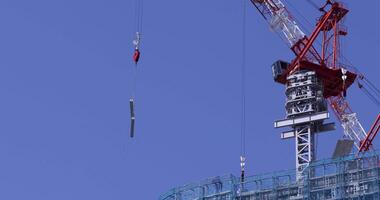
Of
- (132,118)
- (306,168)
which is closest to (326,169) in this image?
(306,168)

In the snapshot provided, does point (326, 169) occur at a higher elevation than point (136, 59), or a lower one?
lower

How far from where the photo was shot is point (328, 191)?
195 m

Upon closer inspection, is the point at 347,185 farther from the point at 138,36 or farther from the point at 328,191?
the point at 138,36

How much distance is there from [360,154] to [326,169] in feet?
20.9

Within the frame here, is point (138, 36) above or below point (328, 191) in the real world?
above

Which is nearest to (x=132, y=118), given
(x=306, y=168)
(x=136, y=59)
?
(x=136, y=59)

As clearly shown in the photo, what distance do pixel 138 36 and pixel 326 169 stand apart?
3369cm

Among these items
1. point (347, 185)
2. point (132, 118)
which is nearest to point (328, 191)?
point (347, 185)

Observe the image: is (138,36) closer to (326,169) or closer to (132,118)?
(132,118)

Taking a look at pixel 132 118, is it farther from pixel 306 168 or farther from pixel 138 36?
pixel 306 168

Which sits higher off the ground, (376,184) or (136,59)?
(136,59)

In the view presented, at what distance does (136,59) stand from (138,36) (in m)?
4.82

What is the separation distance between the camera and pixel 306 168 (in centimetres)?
19850

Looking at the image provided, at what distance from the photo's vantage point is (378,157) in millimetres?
190250
